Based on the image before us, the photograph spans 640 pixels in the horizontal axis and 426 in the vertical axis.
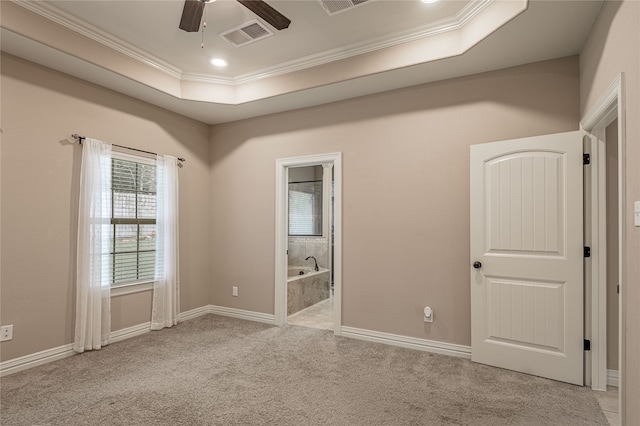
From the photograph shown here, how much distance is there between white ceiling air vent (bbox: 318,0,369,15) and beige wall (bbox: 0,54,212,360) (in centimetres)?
256

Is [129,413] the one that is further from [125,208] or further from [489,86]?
[489,86]

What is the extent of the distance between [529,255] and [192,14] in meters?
3.21

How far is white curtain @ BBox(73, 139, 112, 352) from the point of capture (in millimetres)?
3258

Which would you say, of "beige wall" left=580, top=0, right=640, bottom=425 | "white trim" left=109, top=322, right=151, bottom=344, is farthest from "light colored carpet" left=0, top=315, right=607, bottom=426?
"beige wall" left=580, top=0, right=640, bottom=425

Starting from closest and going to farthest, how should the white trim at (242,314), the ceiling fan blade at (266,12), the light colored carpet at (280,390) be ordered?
the ceiling fan blade at (266,12), the light colored carpet at (280,390), the white trim at (242,314)

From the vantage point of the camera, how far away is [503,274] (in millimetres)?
2939

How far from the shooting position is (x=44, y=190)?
3.08 metres

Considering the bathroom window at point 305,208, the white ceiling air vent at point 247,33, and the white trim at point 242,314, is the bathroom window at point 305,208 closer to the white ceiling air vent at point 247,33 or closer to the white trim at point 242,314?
the white trim at point 242,314

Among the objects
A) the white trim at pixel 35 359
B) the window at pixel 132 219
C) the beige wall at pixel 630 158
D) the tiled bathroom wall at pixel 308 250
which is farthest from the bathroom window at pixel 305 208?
the beige wall at pixel 630 158

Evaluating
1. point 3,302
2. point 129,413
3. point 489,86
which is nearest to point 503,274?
point 489,86

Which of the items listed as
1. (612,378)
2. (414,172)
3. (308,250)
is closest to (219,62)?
(414,172)

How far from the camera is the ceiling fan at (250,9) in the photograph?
210cm

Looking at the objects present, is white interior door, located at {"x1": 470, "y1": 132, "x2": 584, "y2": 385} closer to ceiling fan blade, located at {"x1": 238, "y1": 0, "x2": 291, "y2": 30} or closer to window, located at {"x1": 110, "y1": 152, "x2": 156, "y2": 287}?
ceiling fan blade, located at {"x1": 238, "y1": 0, "x2": 291, "y2": 30}

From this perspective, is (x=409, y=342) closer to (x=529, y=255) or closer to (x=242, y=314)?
(x=529, y=255)
